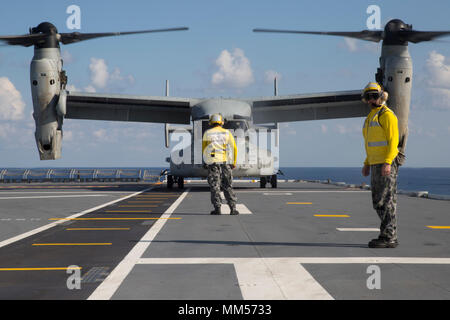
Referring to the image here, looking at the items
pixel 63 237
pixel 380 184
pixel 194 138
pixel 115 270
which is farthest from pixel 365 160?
pixel 194 138

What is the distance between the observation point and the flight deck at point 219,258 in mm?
4453

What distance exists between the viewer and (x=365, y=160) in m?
7.55

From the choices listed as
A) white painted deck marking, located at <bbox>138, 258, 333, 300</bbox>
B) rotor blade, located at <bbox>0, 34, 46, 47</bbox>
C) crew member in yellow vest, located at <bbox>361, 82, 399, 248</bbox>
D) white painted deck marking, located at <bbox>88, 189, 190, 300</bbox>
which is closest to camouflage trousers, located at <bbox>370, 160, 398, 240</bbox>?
crew member in yellow vest, located at <bbox>361, 82, 399, 248</bbox>

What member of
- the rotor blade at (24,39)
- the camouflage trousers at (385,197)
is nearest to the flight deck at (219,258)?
the camouflage trousers at (385,197)

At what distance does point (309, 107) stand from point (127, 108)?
1036 centimetres

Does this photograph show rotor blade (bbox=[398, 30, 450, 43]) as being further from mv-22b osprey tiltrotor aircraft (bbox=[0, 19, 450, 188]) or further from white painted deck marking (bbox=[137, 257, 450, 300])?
white painted deck marking (bbox=[137, 257, 450, 300])

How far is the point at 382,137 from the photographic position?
709cm

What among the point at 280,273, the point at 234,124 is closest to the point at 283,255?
the point at 280,273

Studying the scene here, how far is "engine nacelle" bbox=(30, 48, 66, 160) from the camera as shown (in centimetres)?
2177

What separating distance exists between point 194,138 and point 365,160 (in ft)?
48.4

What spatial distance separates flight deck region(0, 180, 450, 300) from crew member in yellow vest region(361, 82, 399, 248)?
320mm
